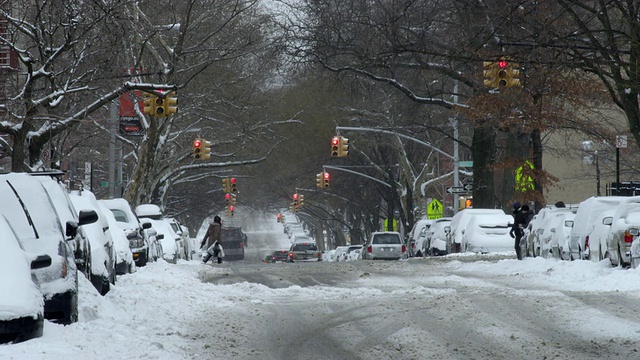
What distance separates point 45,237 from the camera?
39.6ft

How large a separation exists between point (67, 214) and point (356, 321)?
423 centimetres

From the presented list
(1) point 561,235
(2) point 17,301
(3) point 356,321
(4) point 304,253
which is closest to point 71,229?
(3) point 356,321

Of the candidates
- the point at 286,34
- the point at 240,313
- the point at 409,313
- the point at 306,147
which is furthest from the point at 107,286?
the point at 306,147

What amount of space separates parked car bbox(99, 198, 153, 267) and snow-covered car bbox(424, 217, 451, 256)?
1800 centimetres

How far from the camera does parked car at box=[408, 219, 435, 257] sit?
49328 millimetres

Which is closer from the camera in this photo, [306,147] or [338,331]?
[338,331]

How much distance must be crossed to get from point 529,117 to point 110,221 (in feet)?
60.2

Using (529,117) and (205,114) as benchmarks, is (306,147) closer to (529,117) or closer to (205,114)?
(205,114)

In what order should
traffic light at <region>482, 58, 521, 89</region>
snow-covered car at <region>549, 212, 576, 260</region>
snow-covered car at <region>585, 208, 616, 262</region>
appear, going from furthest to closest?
1. snow-covered car at <region>549, 212, 576, 260</region>
2. traffic light at <region>482, 58, 521, 89</region>
3. snow-covered car at <region>585, 208, 616, 262</region>

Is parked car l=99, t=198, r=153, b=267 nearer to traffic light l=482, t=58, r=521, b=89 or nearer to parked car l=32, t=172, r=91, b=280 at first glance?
traffic light l=482, t=58, r=521, b=89

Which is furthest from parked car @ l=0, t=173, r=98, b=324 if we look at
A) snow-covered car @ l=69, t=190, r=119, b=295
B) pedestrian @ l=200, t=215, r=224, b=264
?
pedestrian @ l=200, t=215, r=224, b=264

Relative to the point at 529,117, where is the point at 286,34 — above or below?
above

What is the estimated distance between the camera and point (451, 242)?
41469 millimetres

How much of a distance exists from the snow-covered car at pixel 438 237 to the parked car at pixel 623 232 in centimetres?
2014
